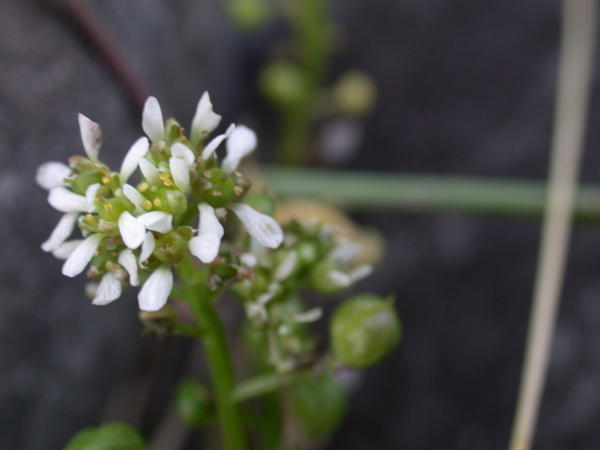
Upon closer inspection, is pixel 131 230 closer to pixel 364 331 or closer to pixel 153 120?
pixel 153 120

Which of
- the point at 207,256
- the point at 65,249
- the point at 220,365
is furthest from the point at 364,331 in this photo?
the point at 65,249

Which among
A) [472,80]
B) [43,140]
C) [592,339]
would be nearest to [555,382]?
[592,339]

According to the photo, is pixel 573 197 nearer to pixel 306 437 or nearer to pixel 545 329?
pixel 545 329

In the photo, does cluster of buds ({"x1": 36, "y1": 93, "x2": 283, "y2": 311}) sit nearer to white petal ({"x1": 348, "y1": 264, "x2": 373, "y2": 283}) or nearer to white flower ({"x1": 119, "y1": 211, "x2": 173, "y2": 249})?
white flower ({"x1": 119, "y1": 211, "x2": 173, "y2": 249})

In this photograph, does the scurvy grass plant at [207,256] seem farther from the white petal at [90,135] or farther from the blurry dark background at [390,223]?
the blurry dark background at [390,223]

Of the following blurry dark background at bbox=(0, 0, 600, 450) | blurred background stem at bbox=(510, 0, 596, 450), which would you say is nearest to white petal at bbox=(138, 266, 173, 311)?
blurry dark background at bbox=(0, 0, 600, 450)

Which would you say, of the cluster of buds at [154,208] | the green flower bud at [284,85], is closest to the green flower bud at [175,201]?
the cluster of buds at [154,208]
